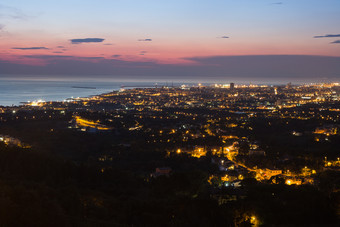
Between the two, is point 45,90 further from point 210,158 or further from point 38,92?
point 210,158

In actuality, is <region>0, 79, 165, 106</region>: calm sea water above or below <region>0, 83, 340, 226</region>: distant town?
above

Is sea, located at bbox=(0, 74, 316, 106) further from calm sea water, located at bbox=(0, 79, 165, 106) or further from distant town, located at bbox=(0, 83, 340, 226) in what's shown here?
distant town, located at bbox=(0, 83, 340, 226)

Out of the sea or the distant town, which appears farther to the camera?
the sea

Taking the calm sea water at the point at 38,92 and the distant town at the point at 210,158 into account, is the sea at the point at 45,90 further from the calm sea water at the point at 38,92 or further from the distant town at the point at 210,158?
the distant town at the point at 210,158

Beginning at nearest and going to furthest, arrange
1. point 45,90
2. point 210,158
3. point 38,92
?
point 210,158
point 38,92
point 45,90

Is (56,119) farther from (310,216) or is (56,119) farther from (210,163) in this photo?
(310,216)

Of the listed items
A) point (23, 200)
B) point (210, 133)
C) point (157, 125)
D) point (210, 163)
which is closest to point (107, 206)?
point (23, 200)

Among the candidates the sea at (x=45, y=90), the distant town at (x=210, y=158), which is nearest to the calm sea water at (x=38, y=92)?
the sea at (x=45, y=90)

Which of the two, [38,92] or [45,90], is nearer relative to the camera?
[38,92]

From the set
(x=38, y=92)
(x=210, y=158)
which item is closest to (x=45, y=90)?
(x=38, y=92)

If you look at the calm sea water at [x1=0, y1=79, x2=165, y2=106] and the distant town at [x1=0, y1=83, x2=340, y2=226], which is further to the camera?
the calm sea water at [x1=0, y1=79, x2=165, y2=106]

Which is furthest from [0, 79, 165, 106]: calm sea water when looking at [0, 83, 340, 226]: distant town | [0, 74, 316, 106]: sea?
[0, 83, 340, 226]: distant town
